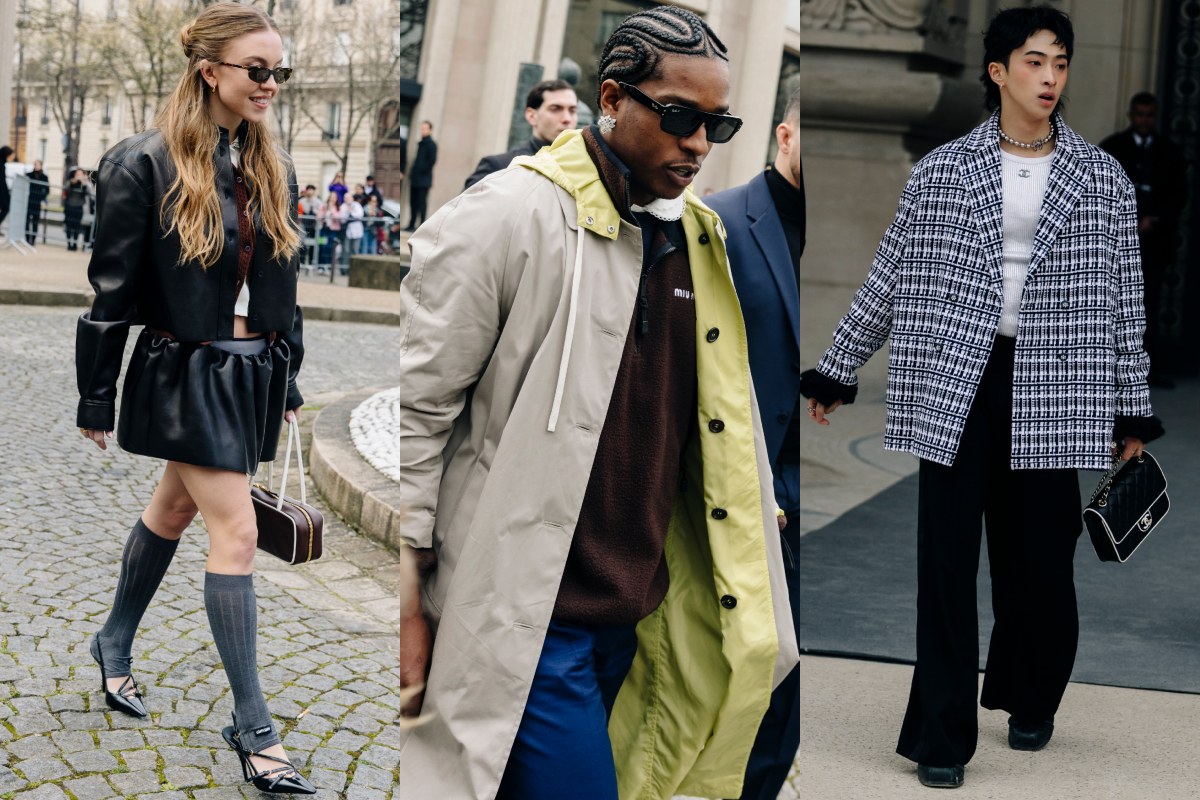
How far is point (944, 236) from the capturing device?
119 inches

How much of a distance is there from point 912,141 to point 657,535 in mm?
5512

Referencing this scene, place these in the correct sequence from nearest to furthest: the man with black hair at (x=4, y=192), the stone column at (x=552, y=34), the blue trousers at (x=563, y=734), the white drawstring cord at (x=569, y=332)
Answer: the white drawstring cord at (x=569, y=332) → the blue trousers at (x=563, y=734) → the stone column at (x=552, y=34) → the man with black hair at (x=4, y=192)

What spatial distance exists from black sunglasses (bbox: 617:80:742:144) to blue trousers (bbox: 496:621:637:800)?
73 centimetres

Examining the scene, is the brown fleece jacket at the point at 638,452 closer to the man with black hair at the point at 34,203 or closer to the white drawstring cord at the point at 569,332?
the white drawstring cord at the point at 569,332

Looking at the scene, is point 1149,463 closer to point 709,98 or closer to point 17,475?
point 709,98

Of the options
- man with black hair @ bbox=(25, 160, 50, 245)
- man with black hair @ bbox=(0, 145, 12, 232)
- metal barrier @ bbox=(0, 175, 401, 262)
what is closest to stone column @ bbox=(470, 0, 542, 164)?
metal barrier @ bbox=(0, 175, 401, 262)

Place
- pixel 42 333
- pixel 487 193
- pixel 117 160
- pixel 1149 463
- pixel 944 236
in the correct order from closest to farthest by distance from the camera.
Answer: pixel 487 193 < pixel 117 160 < pixel 944 236 < pixel 1149 463 < pixel 42 333

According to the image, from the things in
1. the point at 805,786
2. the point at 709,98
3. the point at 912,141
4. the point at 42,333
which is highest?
the point at 912,141

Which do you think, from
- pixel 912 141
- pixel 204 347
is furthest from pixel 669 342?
pixel 912 141

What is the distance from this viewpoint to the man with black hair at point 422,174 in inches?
62.0

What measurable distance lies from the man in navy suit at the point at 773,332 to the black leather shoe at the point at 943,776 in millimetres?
1180

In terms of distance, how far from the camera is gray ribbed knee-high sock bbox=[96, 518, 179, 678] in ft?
10.1

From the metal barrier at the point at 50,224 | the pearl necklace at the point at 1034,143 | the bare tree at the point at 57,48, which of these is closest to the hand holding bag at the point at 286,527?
the pearl necklace at the point at 1034,143

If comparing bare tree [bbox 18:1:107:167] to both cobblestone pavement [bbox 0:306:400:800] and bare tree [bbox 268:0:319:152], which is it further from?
cobblestone pavement [bbox 0:306:400:800]
